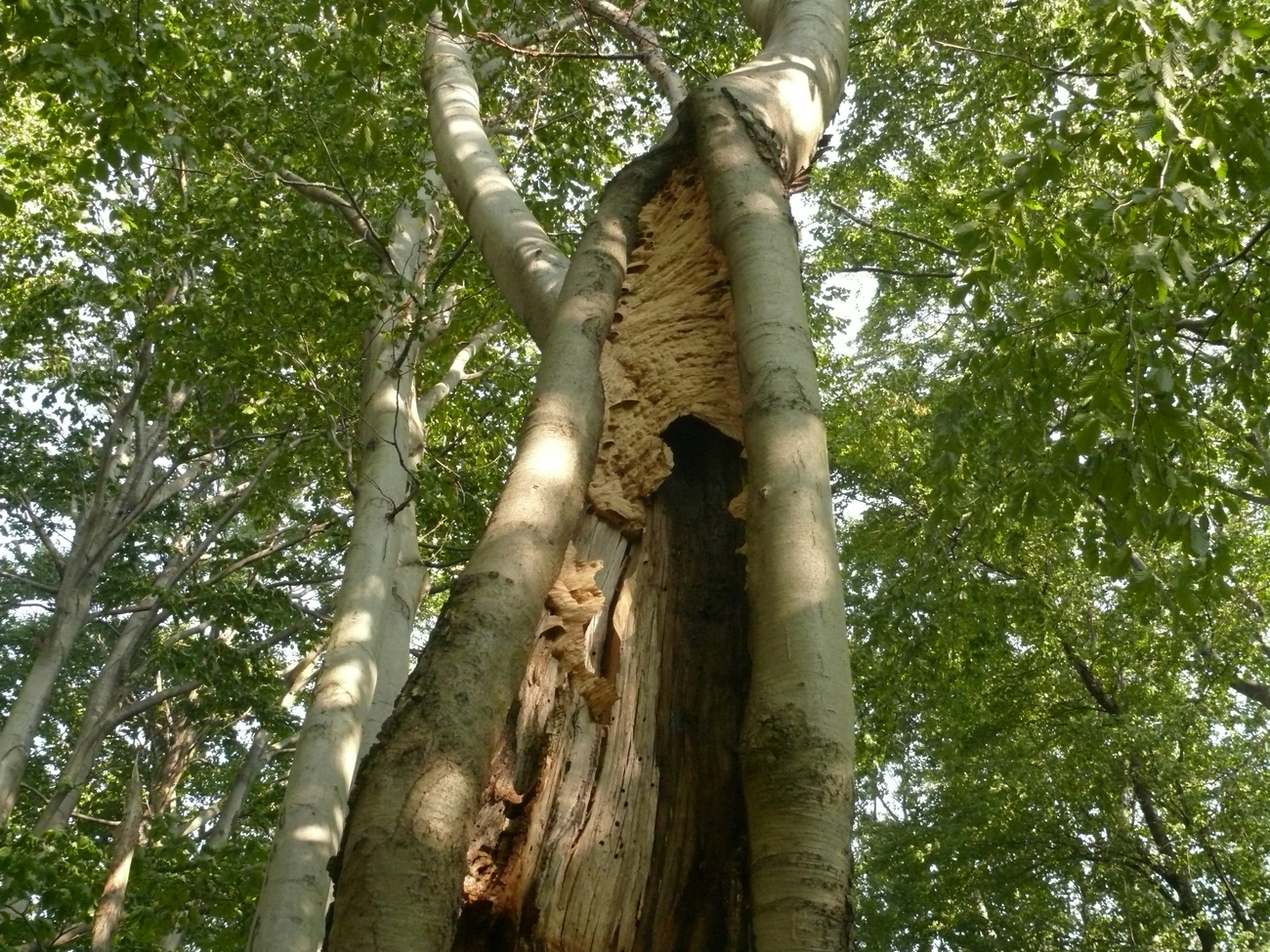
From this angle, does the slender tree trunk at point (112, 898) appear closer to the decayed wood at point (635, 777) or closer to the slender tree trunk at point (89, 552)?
the slender tree trunk at point (89, 552)

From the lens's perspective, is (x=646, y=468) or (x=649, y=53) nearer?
(x=646, y=468)

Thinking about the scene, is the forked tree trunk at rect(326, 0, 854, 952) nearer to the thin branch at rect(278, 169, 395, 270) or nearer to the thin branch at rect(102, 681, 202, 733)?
the thin branch at rect(278, 169, 395, 270)

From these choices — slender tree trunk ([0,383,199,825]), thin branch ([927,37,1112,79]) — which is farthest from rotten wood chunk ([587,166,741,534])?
slender tree trunk ([0,383,199,825])

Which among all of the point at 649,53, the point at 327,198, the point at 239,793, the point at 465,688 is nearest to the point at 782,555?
the point at 465,688

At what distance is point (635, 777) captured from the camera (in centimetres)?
217

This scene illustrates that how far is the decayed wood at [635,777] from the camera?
1.95 meters

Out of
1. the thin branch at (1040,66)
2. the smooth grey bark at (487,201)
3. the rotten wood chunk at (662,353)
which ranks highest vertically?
the thin branch at (1040,66)

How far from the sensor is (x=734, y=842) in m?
2.03

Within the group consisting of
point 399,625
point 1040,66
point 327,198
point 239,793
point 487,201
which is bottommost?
point 239,793

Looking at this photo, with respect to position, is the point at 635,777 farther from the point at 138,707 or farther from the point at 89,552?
the point at 138,707

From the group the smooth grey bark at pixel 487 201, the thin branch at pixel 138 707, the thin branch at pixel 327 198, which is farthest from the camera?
the thin branch at pixel 138 707

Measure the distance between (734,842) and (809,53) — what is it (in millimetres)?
2881

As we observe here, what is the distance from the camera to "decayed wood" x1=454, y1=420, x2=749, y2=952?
195 centimetres

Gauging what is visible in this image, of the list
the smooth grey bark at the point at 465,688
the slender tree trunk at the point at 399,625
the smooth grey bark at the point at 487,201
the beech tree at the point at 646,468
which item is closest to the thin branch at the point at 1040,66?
the beech tree at the point at 646,468
